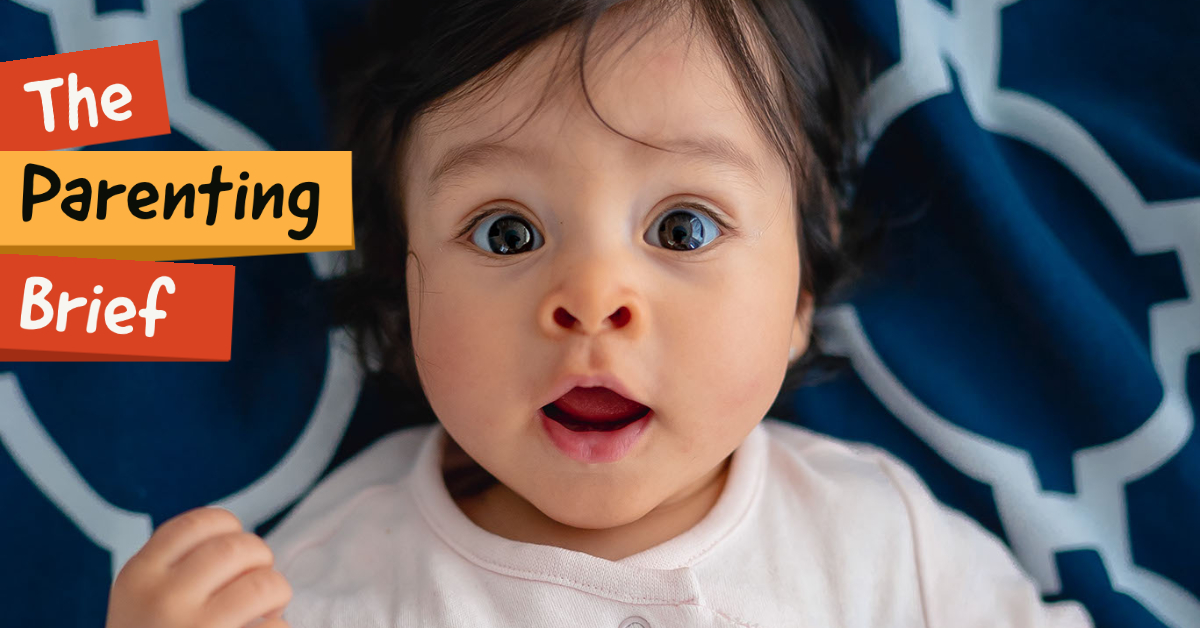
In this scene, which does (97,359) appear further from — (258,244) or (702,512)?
(702,512)

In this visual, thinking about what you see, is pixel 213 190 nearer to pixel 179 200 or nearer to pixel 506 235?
pixel 179 200

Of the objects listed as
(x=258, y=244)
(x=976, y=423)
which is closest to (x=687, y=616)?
(x=976, y=423)

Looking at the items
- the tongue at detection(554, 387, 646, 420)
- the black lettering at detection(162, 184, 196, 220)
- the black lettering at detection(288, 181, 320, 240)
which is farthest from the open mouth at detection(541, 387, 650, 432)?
the black lettering at detection(162, 184, 196, 220)

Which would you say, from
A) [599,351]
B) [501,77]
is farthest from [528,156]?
[599,351]

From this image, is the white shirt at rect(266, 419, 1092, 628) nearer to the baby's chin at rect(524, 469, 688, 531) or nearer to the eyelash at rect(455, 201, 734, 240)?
the baby's chin at rect(524, 469, 688, 531)

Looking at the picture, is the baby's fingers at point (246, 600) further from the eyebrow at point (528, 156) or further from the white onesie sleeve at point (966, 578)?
the white onesie sleeve at point (966, 578)

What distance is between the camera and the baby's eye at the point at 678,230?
968 mm

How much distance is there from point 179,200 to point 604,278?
21.1 inches

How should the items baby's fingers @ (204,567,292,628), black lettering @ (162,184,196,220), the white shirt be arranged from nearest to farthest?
baby's fingers @ (204,567,292,628) < the white shirt < black lettering @ (162,184,196,220)

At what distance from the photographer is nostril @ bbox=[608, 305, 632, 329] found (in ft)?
3.04

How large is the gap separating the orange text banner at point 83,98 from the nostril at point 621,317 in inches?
24.5

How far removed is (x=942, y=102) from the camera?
48.4 inches

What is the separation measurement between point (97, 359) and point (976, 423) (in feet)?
3.40

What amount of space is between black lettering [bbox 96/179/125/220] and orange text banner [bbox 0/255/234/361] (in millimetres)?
59
